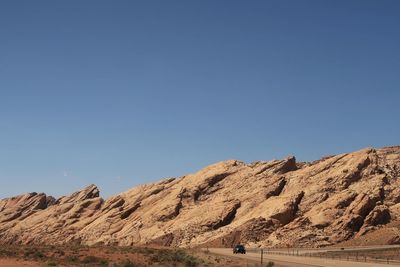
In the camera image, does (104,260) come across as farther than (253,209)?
No

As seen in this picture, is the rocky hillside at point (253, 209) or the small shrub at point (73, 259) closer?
the small shrub at point (73, 259)

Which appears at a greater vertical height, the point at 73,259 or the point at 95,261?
the point at 73,259

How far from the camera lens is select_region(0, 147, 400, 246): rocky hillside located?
252 feet

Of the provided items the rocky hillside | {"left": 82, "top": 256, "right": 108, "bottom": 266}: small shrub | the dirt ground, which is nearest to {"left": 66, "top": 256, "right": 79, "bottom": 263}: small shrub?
the dirt ground

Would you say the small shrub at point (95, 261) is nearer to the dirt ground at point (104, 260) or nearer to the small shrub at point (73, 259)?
the dirt ground at point (104, 260)

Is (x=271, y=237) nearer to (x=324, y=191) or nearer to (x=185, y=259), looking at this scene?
(x=324, y=191)

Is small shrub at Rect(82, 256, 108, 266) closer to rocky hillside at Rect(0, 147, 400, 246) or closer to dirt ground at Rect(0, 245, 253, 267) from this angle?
dirt ground at Rect(0, 245, 253, 267)

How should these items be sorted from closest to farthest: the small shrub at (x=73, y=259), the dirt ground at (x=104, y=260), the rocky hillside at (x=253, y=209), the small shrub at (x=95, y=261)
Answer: the dirt ground at (x=104, y=260) → the small shrub at (x=95, y=261) → the small shrub at (x=73, y=259) → the rocky hillside at (x=253, y=209)

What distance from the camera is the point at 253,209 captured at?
86.9m

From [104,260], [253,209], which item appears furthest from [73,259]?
[253,209]

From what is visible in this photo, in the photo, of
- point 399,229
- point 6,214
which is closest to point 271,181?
point 399,229

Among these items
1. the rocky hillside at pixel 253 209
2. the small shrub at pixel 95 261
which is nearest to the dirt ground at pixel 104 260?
the small shrub at pixel 95 261

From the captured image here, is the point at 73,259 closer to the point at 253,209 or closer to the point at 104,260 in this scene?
the point at 104,260

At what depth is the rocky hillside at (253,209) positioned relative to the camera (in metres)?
76.9
